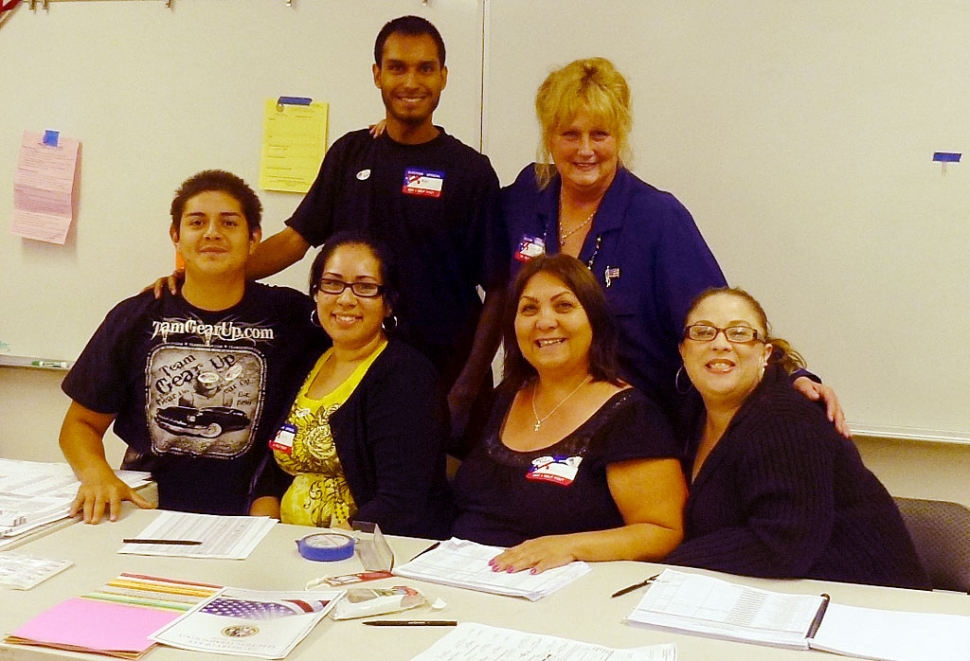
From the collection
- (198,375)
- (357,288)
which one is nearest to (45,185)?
(198,375)

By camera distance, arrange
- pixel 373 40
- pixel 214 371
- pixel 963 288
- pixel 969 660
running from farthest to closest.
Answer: pixel 373 40
pixel 963 288
pixel 214 371
pixel 969 660

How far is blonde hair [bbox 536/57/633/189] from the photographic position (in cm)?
218

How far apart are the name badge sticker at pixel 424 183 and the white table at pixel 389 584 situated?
1.04 m

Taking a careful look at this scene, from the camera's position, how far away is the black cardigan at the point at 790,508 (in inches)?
65.9

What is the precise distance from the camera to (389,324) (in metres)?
2.28

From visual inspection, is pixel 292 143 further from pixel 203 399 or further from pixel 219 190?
pixel 203 399

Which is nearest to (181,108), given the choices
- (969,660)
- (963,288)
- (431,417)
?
(431,417)

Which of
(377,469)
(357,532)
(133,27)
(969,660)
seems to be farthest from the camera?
(133,27)

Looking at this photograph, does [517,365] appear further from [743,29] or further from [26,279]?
[26,279]

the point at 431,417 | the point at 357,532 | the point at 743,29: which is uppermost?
the point at 743,29

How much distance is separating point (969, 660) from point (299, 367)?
1.63 m

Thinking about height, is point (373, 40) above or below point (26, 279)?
above

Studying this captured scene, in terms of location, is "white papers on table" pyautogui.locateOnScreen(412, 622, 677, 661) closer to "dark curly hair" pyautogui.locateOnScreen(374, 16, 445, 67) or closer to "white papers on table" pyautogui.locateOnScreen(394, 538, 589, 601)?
"white papers on table" pyautogui.locateOnScreen(394, 538, 589, 601)

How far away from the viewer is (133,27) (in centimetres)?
322
